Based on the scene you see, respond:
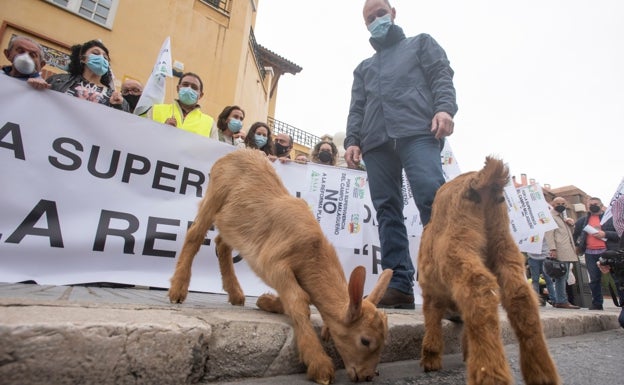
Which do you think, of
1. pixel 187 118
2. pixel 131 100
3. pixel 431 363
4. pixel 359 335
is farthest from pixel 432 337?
pixel 131 100

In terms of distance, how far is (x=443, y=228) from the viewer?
1986 millimetres

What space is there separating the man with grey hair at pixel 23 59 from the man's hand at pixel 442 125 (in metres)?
4.49

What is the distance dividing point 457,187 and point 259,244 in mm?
1407

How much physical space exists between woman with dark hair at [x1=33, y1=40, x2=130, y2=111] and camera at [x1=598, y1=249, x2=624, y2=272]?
6.47 m

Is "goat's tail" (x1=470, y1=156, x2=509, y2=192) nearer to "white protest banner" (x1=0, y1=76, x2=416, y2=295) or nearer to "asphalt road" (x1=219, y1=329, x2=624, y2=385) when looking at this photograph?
"asphalt road" (x1=219, y1=329, x2=624, y2=385)

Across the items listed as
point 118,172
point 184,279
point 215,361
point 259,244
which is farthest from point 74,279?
point 215,361

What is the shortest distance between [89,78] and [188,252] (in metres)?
3.25

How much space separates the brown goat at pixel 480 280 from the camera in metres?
1.51

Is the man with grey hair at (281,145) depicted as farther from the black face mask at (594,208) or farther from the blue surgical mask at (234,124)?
the black face mask at (594,208)

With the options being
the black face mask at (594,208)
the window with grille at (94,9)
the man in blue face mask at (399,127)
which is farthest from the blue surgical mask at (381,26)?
the window with grille at (94,9)

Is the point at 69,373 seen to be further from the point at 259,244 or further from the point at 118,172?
the point at 118,172

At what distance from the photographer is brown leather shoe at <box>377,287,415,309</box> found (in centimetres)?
324

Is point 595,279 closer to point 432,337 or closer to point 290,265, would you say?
point 432,337

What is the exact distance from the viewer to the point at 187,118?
487cm
